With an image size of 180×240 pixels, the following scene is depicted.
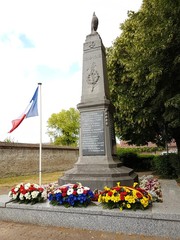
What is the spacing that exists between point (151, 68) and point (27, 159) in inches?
499

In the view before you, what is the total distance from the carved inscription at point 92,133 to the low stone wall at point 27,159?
10.2 meters

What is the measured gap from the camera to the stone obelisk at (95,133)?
5.83m

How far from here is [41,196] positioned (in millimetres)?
4953

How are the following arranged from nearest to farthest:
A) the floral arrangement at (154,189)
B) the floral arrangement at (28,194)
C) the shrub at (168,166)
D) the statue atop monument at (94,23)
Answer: the floral arrangement at (28,194)
the floral arrangement at (154,189)
the statue atop monument at (94,23)
the shrub at (168,166)

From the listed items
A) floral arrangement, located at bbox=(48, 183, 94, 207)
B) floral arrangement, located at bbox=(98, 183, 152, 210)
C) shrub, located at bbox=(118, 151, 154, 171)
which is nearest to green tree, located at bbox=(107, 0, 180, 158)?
floral arrangement, located at bbox=(98, 183, 152, 210)

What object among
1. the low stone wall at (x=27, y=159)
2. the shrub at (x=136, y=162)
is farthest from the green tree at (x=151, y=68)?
the low stone wall at (x=27, y=159)

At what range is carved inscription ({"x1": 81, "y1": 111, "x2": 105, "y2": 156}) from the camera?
6488 millimetres

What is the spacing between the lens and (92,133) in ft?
21.9

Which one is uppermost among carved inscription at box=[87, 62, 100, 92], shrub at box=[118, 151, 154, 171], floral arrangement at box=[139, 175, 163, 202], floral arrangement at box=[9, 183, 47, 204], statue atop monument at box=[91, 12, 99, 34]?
statue atop monument at box=[91, 12, 99, 34]

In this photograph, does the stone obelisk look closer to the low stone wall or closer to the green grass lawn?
the green grass lawn

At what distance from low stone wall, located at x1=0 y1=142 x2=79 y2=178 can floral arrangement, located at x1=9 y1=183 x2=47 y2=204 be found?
34.8 feet

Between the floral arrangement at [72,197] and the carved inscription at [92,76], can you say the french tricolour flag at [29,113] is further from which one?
the floral arrangement at [72,197]

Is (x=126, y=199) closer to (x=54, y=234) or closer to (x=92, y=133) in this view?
(x=54, y=234)

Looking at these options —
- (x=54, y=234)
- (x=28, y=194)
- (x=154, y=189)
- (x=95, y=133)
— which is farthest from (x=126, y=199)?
(x=95, y=133)
